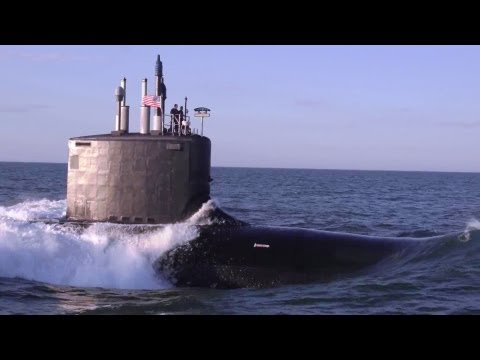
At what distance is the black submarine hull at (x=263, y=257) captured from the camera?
1114 cm

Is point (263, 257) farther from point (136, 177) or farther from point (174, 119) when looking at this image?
point (174, 119)

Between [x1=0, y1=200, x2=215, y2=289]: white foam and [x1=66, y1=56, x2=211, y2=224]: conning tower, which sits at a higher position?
[x1=66, y1=56, x2=211, y2=224]: conning tower

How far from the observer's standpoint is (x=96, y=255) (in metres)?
12.1

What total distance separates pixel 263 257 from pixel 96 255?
10.5ft

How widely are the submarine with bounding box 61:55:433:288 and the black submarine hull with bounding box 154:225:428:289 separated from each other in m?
0.02

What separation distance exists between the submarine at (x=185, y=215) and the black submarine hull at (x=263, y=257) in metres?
0.02

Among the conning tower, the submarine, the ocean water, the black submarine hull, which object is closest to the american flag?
the submarine

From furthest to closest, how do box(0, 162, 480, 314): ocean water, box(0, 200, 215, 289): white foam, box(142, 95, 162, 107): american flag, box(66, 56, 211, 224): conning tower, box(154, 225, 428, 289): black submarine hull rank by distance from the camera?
box(142, 95, 162, 107): american flag < box(66, 56, 211, 224): conning tower < box(0, 200, 215, 289): white foam < box(154, 225, 428, 289): black submarine hull < box(0, 162, 480, 314): ocean water

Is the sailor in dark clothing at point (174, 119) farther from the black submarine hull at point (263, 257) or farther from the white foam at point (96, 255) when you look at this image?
the black submarine hull at point (263, 257)

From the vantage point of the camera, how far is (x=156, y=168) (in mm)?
12234

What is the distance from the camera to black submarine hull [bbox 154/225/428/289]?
11141 millimetres

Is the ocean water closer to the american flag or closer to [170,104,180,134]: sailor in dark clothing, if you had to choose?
[170,104,180,134]: sailor in dark clothing
